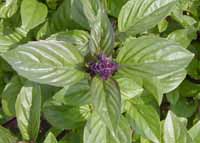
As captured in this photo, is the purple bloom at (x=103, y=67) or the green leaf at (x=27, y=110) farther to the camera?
the green leaf at (x=27, y=110)

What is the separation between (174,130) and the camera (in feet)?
3.76

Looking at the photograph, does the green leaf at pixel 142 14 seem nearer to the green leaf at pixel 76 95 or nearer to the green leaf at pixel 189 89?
the green leaf at pixel 76 95

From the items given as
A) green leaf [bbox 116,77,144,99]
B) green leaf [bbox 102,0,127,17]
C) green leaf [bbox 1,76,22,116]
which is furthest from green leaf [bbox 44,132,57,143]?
green leaf [bbox 102,0,127,17]

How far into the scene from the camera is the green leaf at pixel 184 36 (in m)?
1.40

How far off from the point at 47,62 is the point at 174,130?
42cm

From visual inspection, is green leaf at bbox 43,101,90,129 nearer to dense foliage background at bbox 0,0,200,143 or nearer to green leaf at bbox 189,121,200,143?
dense foliage background at bbox 0,0,200,143

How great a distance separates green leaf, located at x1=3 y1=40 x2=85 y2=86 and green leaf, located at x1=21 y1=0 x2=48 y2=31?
40 centimetres

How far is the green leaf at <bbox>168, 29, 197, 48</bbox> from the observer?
4.58 feet

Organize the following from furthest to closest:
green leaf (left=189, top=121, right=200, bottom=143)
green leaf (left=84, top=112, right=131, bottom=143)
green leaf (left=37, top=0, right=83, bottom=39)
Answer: green leaf (left=37, top=0, right=83, bottom=39), green leaf (left=189, top=121, right=200, bottom=143), green leaf (left=84, top=112, right=131, bottom=143)

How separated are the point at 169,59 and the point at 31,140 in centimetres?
44

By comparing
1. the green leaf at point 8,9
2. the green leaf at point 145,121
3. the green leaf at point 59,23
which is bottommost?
the green leaf at point 145,121

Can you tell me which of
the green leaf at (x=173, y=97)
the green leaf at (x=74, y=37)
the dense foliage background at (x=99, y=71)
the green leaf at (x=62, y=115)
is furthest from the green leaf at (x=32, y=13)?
the green leaf at (x=173, y=97)

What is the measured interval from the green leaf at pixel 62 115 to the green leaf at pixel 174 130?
239 millimetres

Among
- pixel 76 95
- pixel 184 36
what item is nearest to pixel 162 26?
pixel 184 36
